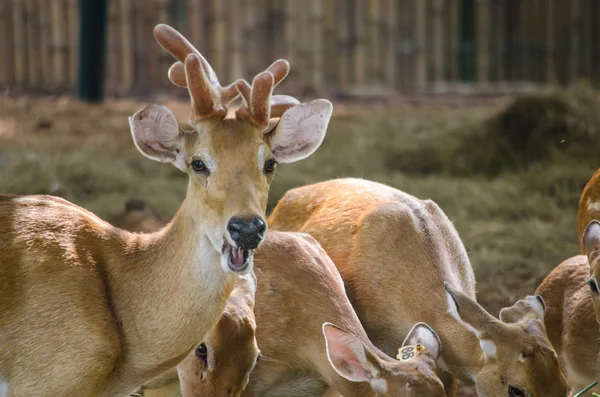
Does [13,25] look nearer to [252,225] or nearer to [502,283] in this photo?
[502,283]

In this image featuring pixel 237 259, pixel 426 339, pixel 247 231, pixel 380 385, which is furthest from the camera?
pixel 426 339

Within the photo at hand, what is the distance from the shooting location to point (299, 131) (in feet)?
15.5

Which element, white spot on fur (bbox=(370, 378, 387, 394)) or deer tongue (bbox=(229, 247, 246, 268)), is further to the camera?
white spot on fur (bbox=(370, 378, 387, 394))

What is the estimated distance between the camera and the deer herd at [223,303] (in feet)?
14.4

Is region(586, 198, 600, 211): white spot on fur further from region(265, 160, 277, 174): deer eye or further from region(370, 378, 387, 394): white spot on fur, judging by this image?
region(265, 160, 277, 174): deer eye

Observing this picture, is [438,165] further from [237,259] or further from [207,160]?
[237,259]

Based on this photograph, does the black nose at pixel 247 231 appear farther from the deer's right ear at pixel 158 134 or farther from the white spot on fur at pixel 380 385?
the white spot on fur at pixel 380 385

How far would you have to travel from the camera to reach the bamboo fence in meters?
14.3

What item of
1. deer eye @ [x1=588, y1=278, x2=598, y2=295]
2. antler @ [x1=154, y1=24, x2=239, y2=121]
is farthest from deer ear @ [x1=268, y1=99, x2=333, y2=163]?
deer eye @ [x1=588, y1=278, x2=598, y2=295]

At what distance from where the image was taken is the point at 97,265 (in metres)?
4.66

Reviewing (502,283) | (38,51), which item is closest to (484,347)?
(502,283)

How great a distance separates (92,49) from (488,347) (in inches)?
323

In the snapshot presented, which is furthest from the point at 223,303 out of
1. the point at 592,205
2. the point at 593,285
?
the point at 592,205

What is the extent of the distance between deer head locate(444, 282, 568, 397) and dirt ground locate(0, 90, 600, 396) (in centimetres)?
274
